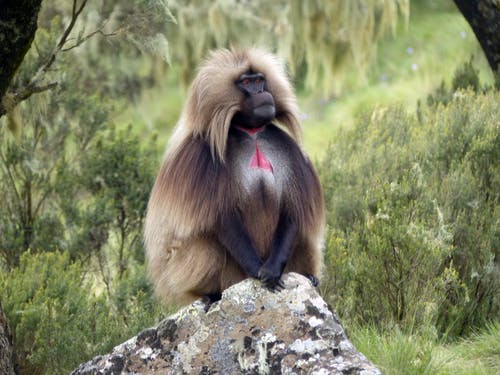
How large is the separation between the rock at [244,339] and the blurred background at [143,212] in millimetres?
612

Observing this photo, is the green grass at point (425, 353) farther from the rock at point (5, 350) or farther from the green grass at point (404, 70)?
the green grass at point (404, 70)

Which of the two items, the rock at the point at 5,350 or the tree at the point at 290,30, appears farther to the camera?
the tree at the point at 290,30

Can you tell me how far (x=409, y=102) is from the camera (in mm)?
10227

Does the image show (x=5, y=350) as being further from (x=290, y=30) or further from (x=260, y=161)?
(x=290, y=30)

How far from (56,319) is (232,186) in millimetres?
1300

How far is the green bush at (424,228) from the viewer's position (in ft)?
14.5

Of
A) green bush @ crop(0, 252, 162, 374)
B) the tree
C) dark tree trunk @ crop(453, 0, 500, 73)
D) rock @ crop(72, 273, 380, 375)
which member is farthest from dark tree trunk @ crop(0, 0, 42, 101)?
the tree

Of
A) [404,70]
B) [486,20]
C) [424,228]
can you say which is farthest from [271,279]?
[404,70]

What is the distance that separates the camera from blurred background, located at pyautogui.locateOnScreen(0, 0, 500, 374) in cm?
434

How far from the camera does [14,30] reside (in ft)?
11.3

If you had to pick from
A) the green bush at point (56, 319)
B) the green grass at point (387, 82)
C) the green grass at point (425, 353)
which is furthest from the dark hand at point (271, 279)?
the green grass at point (387, 82)

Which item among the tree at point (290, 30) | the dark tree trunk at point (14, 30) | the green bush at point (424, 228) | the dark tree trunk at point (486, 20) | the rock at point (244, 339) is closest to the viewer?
the rock at point (244, 339)

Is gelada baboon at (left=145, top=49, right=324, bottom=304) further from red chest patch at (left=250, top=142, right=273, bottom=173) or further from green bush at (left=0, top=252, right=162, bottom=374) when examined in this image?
green bush at (left=0, top=252, right=162, bottom=374)

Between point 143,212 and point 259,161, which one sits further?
point 143,212
